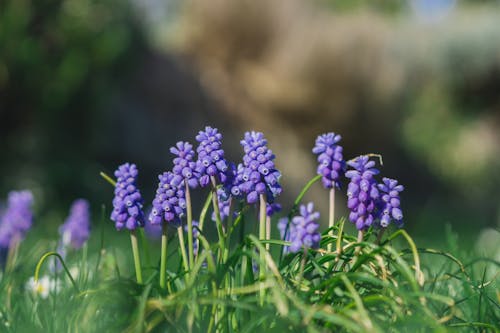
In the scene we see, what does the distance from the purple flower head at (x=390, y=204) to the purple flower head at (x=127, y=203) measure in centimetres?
64

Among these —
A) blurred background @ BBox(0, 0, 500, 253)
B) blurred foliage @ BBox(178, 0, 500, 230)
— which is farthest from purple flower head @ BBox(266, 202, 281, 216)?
blurred foliage @ BBox(178, 0, 500, 230)

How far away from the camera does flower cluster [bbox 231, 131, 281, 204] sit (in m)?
1.64

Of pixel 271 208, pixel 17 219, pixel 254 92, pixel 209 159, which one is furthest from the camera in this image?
pixel 254 92

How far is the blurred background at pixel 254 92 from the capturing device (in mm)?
7719

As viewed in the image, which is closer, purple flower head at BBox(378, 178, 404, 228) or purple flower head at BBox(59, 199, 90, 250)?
purple flower head at BBox(378, 178, 404, 228)

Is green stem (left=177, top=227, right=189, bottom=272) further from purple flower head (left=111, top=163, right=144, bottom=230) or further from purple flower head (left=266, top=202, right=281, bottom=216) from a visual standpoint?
purple flower head (left=266, top=202, right=281, bottom=216)

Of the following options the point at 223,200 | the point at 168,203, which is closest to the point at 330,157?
the point at 223,200

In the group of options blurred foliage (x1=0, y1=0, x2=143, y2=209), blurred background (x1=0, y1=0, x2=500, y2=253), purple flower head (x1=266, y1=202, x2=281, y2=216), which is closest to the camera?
purple flower head (x1=266, y1=202, x2=281, y2=216)

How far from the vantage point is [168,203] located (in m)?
1.66

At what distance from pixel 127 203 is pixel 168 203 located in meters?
0.12

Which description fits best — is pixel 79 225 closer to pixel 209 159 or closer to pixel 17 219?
pixel 17 219

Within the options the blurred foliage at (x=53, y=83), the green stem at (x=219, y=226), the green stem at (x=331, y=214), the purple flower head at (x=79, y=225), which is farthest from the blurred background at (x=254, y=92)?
the green stem at (x=219, y=226)

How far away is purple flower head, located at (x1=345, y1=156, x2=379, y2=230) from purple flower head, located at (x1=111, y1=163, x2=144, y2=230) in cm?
55

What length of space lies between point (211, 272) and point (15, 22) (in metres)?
6.38
